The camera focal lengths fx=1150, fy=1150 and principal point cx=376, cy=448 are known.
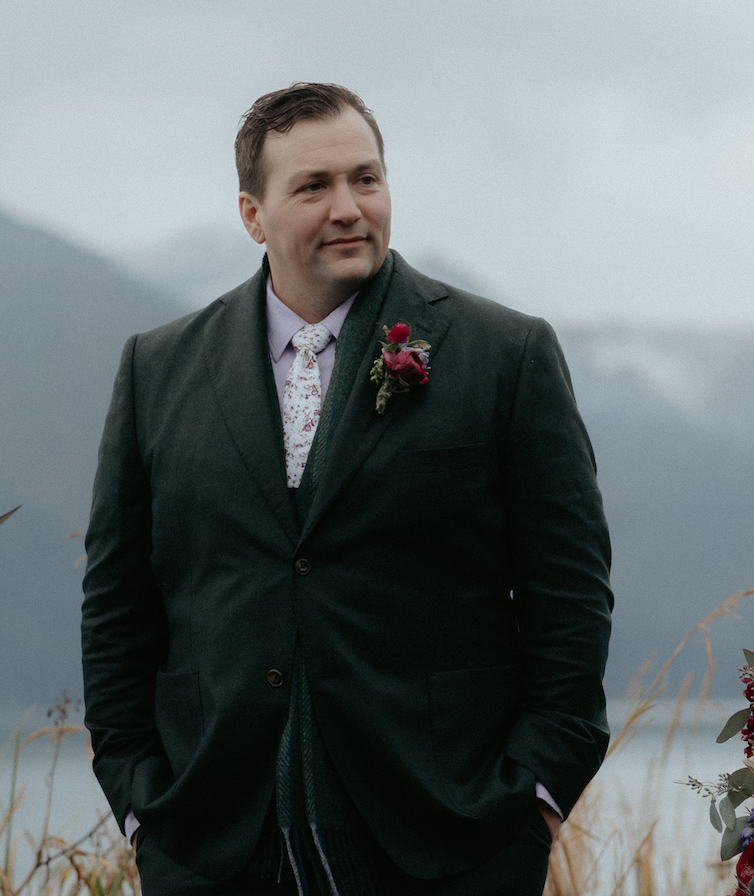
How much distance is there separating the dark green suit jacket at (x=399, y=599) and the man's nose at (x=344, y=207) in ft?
0.54

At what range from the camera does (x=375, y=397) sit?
74.2 inches

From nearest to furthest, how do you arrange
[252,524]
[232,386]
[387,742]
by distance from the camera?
1. [387,742]
2. [252,524]
3. [232,386]

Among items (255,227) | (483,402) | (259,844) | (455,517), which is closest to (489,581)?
(455,517)

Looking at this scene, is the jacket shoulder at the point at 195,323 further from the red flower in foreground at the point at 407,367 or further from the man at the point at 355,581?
the red flower in foreground at the point at 407,367

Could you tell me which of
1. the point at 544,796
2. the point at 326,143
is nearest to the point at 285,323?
the point at 326,143

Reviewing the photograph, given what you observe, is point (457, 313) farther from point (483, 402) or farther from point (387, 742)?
point (387, 742)

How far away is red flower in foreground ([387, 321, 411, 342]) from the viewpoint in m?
1.88

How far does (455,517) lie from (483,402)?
0.20 metres

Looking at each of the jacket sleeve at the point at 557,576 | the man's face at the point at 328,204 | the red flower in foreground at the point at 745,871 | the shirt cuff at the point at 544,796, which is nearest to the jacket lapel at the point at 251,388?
the man's face at the point at 328,204

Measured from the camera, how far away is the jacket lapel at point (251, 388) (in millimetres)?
1855

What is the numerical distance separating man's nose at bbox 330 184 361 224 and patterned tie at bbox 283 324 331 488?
20cm

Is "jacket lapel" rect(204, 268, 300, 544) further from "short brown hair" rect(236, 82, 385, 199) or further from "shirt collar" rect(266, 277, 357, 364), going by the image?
"short brown hair" rect(236, 82, 385, 199)

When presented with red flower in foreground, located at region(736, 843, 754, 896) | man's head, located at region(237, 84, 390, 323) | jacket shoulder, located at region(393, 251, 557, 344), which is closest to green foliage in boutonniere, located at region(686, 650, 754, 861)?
red flower in foreground, located at region(736, 843, 754, 896)

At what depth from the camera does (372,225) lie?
192 cm
